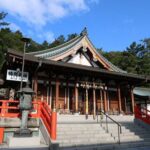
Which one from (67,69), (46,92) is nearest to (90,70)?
(67,69)

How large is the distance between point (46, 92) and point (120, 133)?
651 cm

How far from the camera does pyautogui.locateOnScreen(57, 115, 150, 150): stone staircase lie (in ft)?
31.6

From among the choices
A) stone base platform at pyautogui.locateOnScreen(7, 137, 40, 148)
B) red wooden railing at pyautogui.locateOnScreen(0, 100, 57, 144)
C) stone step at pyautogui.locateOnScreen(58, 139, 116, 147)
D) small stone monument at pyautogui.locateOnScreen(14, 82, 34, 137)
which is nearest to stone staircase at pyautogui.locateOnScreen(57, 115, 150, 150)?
stone step at pyautogui.locateOnScreen(58, 139, 116, 147)

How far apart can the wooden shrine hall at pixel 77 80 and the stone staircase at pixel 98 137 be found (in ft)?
9.77

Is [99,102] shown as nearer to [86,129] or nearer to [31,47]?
[86,129]

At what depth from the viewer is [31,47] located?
57500mm

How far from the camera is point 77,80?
16.2 m

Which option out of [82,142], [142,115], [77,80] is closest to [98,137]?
[82,142]

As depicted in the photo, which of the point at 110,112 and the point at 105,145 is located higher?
the point at 110,112

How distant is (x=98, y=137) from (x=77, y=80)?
239 inches

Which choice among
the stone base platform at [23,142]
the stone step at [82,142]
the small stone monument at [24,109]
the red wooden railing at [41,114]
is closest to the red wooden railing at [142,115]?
the stone step at [82,142]

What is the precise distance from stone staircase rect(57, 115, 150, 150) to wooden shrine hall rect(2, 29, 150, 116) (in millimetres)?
2978

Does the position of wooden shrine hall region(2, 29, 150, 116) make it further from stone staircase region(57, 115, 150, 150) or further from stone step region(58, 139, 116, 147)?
stone step region(58, 139, 116, 147)

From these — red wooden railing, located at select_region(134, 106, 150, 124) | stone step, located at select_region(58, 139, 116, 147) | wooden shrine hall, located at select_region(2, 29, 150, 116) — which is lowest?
stone step, located at select_region(58, 139, 116, 147)
